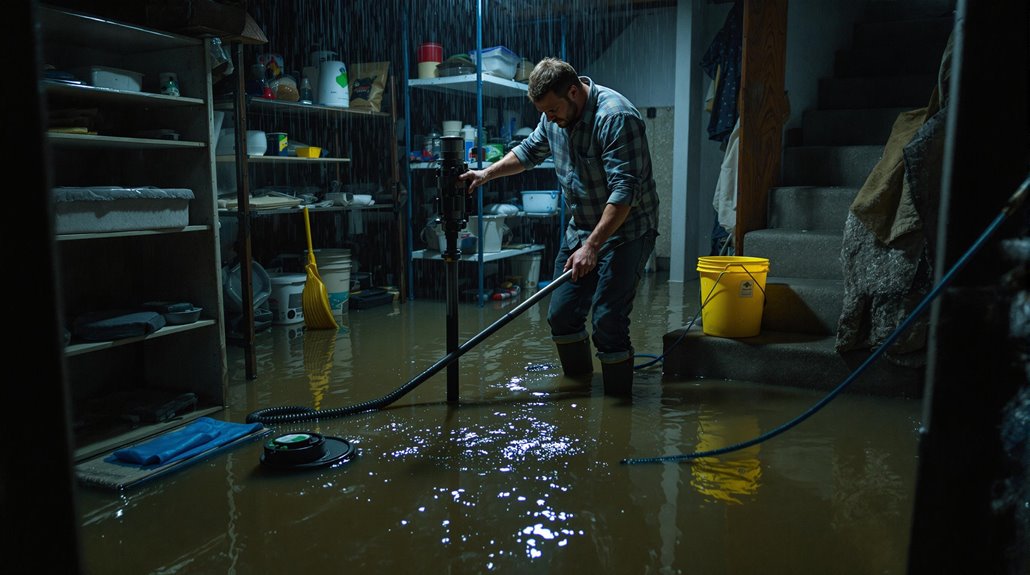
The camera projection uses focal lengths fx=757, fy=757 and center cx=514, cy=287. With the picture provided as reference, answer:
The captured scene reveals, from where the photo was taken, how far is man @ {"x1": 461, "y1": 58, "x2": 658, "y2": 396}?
3.42 meters

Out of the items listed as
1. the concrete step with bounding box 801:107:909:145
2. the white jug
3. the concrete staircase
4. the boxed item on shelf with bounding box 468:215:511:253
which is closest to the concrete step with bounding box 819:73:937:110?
the concrete staircase

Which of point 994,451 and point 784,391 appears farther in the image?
point 784,391

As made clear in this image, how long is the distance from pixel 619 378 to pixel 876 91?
3455 millimetres

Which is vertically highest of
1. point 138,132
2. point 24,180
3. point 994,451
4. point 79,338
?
point 138,132

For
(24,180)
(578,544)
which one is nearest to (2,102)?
(24,180)

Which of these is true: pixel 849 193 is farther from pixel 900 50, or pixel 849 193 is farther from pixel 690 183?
pixel 690 183

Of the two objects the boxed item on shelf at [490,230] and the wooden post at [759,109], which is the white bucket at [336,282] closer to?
the boxed item on shelf at [490,230]

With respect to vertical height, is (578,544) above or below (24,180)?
below

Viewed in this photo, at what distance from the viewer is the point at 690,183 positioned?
7555 mm

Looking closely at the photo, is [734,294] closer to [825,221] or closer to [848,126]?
[825,221]

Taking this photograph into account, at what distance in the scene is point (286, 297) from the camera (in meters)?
5.48

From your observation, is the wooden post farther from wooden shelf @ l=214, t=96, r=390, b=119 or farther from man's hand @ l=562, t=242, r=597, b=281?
wooden shelf @ l=214, t=96, r=390, b=119

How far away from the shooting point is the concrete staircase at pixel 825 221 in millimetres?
3896

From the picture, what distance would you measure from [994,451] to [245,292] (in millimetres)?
3702
